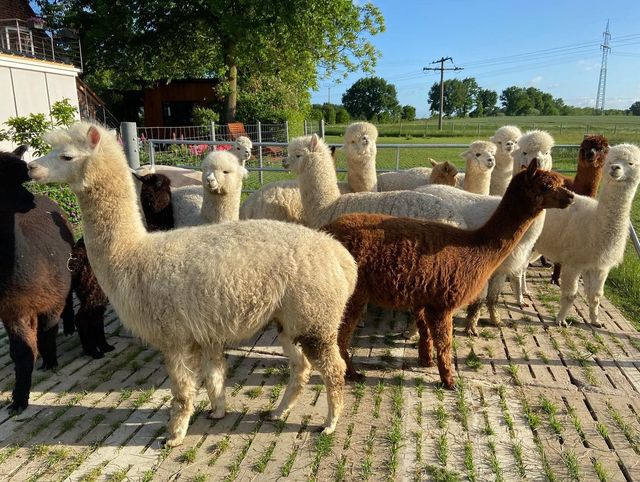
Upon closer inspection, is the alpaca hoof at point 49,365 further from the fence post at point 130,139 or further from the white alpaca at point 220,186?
the fence post at point 130,139

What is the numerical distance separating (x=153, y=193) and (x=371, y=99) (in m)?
77.6

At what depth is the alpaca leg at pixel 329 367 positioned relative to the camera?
270 cm

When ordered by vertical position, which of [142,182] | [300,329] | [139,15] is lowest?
[300,329]

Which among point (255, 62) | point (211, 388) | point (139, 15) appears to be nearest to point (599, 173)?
point (211, 388)

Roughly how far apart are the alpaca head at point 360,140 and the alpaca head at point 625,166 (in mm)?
2353

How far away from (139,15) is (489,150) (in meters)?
18.8

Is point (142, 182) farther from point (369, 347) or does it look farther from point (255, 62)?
point (255, 62)

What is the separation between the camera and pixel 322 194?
461 centimetres

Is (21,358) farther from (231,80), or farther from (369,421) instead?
(231,80)

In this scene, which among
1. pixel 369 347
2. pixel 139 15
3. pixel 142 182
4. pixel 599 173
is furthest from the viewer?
pixel 139 15

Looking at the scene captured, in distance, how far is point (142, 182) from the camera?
4871 mm

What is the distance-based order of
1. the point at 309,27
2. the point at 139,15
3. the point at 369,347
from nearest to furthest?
1. the point at 369,347
2. the point at 309,27
3. the point at 139,15

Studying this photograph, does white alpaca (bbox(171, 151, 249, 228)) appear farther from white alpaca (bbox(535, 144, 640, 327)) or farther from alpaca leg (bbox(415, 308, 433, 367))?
white alpaca (bbox(535, 144, 640, 327))

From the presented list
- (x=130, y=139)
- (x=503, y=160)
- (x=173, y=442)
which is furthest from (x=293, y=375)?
(x=503, y=160)
